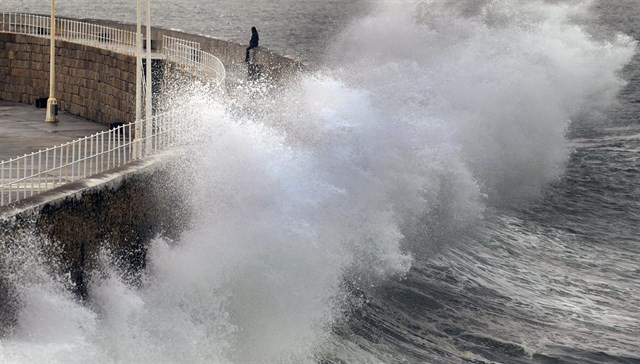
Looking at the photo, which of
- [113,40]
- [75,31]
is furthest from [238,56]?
[75,31]

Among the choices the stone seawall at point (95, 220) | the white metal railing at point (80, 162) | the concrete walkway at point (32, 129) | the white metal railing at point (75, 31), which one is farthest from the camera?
the white metal railing at point (75, 31)

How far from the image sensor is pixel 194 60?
21.6 m

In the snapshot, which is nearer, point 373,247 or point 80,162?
point 80,162

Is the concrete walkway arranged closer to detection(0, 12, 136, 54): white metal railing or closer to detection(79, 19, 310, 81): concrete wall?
detection(0, 12, 136, 54): white metal railing

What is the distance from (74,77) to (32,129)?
422cm

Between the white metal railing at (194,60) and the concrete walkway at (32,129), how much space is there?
1876 millimetres

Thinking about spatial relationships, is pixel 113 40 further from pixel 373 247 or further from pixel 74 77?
pixel 373 247

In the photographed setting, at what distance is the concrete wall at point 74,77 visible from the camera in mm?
21641

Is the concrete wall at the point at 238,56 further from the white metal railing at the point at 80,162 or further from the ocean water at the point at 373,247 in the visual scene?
the white metal railing at the point at 80,162

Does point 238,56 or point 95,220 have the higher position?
point 238,56

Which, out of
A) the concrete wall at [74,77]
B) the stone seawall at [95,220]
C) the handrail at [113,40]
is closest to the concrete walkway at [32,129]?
the concrete wall at [74,77]

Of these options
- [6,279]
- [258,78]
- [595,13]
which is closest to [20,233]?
[6,279]

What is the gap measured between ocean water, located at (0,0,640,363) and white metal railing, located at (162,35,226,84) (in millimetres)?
646

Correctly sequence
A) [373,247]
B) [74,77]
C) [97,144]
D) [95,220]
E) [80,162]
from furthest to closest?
[74,77], [373,247], [97,144], [80,162], [95,220]
